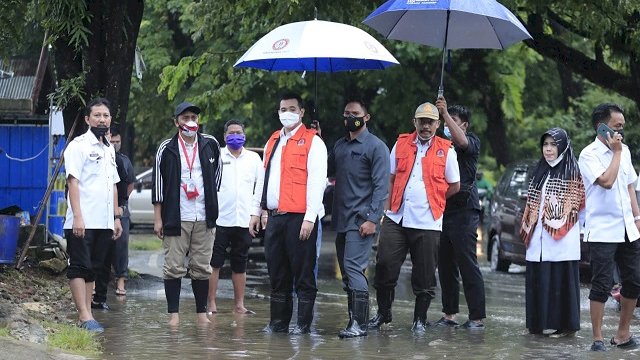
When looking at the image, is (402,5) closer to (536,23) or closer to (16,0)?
(16,0)

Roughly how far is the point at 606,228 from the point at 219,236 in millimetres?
3996

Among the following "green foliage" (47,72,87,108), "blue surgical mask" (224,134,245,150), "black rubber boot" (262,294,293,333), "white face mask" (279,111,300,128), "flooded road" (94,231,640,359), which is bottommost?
"flooded road" (94,231,640,359)

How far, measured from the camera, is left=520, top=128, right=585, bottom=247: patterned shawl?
10656 mm

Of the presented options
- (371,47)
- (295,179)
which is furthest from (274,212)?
(371,47)

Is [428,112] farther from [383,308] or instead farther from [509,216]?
[509,216]

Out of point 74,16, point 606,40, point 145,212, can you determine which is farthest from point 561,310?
point 145,212

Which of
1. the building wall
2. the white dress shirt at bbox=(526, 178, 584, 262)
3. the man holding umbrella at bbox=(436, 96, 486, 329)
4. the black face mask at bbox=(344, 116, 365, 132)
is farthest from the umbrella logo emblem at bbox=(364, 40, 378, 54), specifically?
the building wall

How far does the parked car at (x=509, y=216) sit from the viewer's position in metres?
18.2

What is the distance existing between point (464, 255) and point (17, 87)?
26.7ft

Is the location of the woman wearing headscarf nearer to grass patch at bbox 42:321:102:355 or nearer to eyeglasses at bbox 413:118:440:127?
eyeglasses at bbox 413:118:440:127

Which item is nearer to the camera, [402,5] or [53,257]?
[402,5]

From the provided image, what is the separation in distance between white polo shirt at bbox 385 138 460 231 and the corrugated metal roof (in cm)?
734

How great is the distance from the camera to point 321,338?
10242 mm

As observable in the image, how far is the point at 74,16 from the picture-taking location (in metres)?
13.3
